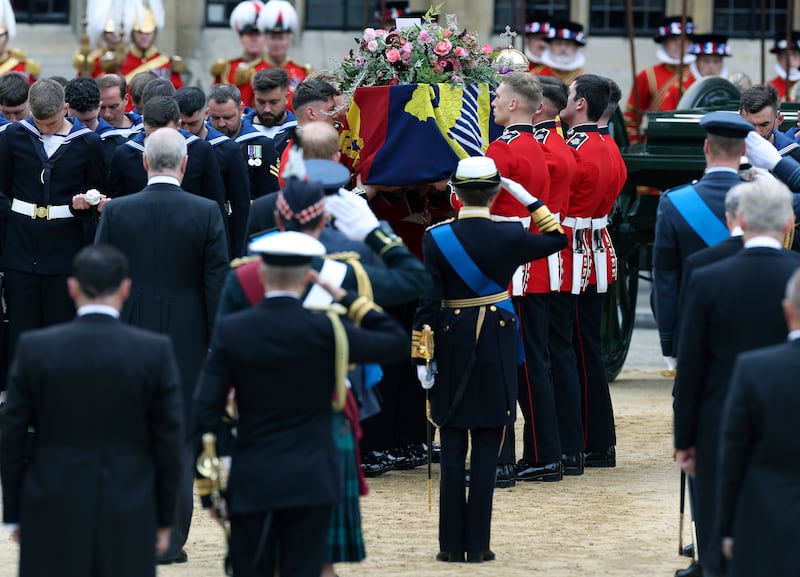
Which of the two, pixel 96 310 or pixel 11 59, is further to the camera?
pixel 11 59

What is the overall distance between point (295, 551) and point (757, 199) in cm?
177

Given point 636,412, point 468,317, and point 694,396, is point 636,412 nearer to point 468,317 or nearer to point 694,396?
point 468,317

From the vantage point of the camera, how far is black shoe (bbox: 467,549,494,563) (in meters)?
7.30

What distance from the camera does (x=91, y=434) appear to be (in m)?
5.08

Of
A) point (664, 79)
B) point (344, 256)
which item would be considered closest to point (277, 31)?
point (664, 79)

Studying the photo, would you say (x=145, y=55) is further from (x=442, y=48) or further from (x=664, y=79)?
(x=442, y=48)

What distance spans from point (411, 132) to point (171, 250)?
1.83 meters

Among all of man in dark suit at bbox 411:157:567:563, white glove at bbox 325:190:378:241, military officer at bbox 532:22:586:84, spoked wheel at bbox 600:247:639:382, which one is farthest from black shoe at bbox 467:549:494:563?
military officer at bbox 532:22:586:84

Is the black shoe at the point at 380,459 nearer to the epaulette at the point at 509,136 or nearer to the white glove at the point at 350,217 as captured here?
the epaulette at the point at 509,136

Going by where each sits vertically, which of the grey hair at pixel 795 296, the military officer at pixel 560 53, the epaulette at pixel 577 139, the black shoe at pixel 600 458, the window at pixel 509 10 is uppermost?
the window at pixel 509 10

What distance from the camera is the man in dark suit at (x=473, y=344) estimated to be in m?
7.25

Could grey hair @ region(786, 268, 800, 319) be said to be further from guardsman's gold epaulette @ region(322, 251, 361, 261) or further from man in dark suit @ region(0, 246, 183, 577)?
man in dark suit @ region(0, 246, 183, 577)

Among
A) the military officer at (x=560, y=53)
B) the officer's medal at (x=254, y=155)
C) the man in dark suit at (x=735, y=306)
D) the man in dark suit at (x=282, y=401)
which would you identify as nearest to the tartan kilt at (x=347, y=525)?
the man in dark suit at (x=282, y=401)

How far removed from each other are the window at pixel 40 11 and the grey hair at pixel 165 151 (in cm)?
1379
